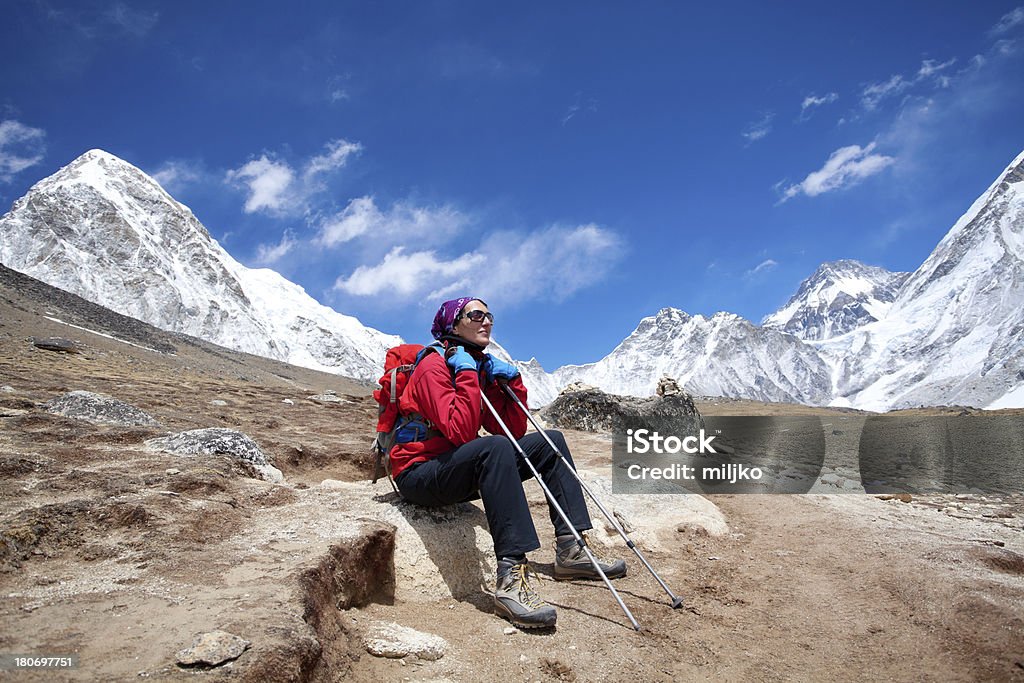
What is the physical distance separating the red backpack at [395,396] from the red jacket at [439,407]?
84 millimetres

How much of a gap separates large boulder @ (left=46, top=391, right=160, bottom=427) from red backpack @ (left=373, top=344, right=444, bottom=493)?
404cm

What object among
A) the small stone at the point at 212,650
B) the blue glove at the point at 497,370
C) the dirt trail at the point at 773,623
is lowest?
the dirt trail at the point at 773,623

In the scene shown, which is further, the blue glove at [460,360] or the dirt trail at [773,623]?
the blue glove at [460,360]

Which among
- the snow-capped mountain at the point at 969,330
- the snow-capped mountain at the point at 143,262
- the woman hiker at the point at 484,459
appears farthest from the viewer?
the snow-capped mountain at the point at 143,262

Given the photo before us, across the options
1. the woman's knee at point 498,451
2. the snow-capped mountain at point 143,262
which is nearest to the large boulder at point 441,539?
the woman's knee at point 498,451

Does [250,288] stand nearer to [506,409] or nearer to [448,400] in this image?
[506,409]

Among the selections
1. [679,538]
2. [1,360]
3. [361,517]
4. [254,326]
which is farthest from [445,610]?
[254,326]

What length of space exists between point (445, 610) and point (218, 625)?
78.3 inches

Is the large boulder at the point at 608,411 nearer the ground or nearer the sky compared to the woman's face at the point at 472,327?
nearer the ground

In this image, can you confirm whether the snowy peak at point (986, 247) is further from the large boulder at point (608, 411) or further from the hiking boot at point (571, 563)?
the hiking boot at point (571, 563)

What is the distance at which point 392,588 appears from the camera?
4.27 meters

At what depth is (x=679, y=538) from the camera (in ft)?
20.7

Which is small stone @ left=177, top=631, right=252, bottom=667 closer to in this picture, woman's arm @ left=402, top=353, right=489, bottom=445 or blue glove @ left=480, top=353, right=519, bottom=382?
woman's arm @ left=402, top=353, right=489, bottom=445

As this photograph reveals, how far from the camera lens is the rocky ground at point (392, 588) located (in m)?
2.67
